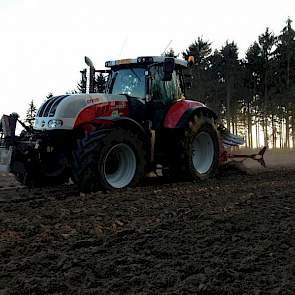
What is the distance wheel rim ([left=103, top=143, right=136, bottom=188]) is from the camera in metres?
8.77

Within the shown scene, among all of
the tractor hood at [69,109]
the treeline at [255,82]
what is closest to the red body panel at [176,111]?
the tractor hood at [69,109]

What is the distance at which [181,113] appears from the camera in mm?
9977

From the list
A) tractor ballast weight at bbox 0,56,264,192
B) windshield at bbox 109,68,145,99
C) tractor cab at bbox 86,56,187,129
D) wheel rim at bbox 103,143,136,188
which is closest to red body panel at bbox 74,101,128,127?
tractor ballast weight at bbox 0,56,264,192

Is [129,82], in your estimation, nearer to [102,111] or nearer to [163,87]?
[163,87]

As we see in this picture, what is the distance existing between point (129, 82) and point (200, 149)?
2.19 meters

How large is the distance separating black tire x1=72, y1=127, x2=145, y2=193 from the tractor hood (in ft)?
1.84

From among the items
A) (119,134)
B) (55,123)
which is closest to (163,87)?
(119,134)

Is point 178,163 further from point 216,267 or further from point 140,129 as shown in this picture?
point 216,267

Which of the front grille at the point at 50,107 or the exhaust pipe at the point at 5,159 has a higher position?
the front grille at the point at 50,107

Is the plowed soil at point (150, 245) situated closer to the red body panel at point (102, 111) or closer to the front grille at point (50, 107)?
the red body panel at point (102, 111)

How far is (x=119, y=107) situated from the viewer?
30.4 feet

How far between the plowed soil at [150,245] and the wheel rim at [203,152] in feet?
10.9

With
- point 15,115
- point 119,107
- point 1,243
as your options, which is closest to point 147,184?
point 119,107

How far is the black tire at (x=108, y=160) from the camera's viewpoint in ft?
26.4
